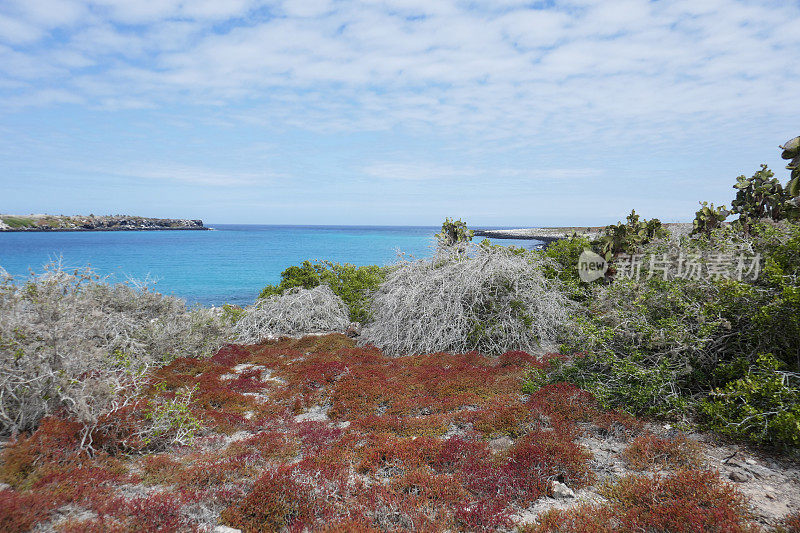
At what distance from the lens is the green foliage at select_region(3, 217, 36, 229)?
134750 millimetres

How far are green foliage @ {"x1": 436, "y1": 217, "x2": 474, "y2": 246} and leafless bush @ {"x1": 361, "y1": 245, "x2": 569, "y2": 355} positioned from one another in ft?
8.98

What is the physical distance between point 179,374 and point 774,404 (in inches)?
440

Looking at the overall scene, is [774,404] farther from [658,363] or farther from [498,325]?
[498,325]

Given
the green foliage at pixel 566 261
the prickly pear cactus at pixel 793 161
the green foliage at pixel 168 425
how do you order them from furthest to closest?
the green foliage at pixel 566 261
the prickly pear cactus at pixel 793 161
the green foliage at pixel 168 425

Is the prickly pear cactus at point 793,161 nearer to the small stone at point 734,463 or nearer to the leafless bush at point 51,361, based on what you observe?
the small stone at point 734,463

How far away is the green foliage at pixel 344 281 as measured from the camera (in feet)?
51.6

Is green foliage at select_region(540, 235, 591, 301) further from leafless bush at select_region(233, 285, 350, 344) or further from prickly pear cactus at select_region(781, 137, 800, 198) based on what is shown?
leafless bush at select_region(233, 285, 350, 344)

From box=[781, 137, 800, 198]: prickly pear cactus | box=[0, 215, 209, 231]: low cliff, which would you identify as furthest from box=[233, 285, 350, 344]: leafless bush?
box=[0, 215, 209, 231]: low cliff

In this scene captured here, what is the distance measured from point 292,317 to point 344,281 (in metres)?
2.75

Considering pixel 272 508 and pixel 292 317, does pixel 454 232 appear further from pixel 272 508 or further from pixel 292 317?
pixel 272 508

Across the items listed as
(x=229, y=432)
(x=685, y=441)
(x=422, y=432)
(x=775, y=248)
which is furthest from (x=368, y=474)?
(x=775, y=248)

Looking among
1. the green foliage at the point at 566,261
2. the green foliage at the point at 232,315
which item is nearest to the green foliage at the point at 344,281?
the green foliage at the point at 232,315

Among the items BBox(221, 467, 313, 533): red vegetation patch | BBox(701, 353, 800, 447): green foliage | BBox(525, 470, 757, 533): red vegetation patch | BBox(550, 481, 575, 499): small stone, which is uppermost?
BBox(701, 353, 800, 447): green foliage

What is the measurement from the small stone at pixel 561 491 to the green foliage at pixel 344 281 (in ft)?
37.0
